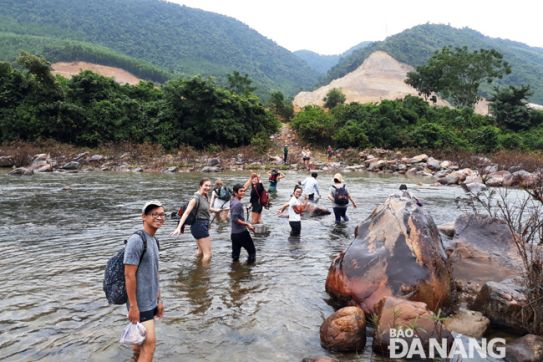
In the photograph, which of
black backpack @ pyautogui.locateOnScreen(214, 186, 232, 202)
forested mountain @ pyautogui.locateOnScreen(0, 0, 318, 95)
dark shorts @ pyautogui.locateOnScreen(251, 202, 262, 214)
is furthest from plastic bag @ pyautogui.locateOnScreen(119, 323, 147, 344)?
forested mountain @ pyautogui.locateOnScreen(0, 0, 318, 95)

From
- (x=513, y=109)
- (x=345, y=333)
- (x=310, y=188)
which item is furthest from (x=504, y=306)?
(x=513, y=109)

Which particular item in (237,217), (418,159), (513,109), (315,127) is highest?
(513,109)

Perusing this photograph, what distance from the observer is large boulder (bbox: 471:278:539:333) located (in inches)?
217

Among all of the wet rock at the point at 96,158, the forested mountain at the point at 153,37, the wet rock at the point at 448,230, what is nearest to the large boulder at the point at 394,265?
the wet rock at the point at 448,230

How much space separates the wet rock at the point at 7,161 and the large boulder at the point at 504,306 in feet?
109

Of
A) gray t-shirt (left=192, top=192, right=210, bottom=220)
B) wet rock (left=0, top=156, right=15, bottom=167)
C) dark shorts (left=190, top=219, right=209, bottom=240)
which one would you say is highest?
gray t-shirt (left=192, top=192, right=210, bottom=220)

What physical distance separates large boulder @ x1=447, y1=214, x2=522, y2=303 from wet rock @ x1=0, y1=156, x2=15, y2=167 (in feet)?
105

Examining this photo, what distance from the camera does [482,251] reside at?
809cm

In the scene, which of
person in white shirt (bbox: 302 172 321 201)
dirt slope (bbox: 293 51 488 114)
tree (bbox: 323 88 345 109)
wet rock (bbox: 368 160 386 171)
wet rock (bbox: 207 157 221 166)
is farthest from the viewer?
dirt slope (bbox: 293 51 488 114)

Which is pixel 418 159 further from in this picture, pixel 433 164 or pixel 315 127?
pixel 315 127

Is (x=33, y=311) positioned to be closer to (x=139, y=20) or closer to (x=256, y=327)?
(x=256, y=327)

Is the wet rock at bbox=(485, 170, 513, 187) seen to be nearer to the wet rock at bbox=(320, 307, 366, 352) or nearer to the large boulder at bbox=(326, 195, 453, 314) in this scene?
the large boulder at bbox=(326, 195, 453, 314)

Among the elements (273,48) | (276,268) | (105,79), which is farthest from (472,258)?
(273,48)

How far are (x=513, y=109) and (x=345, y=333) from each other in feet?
165
